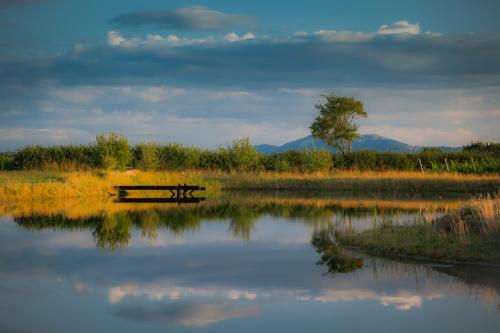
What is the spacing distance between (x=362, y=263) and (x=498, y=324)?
210 inches

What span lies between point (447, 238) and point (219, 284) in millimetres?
6249

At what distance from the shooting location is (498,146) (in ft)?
219

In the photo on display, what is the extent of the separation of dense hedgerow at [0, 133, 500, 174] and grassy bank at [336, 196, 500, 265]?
31640 mm

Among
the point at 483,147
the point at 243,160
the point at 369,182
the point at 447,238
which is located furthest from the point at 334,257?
the point at 483,147

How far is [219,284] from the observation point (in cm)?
1295

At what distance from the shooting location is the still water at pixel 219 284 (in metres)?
9.90

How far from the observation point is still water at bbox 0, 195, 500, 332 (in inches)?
390

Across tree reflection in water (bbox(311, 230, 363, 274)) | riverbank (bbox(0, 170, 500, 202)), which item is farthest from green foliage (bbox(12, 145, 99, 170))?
tree reflection in water (bbox(311, 230, 363, 274))

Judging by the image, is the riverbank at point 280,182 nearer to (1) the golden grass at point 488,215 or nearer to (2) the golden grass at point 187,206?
(2) the golden grass at point 187,206

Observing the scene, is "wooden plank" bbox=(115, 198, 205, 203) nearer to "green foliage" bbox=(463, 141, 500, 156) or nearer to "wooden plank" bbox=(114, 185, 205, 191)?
"wooden plank" bbox=(114, 185, 205, 191)

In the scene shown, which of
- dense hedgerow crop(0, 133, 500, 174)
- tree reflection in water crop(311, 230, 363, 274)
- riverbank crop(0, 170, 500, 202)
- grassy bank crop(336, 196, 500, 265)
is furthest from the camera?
dense hedgerow crop(0, 133, 500, 174)

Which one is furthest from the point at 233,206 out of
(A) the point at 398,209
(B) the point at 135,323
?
(B) the point at 135,323

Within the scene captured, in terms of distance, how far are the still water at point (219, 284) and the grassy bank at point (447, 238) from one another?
2.56 feet

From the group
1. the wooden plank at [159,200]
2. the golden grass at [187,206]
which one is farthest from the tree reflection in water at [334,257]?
the wooden plank at [159,200]
